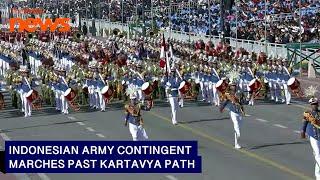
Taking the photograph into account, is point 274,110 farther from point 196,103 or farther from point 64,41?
point 64,41

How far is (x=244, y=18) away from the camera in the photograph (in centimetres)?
7000

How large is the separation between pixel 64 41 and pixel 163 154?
37433 mm

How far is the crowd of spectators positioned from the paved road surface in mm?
14695

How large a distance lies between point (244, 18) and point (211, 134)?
1653 inches

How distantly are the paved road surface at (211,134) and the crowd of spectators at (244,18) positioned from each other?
14695 millimetres

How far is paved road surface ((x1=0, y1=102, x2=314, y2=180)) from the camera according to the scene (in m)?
22.5

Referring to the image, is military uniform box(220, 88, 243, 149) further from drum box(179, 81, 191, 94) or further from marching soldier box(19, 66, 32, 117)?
marching soldier box(19, 66, 32, 117)

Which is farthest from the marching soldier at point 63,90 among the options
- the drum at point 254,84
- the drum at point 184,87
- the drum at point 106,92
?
the drum at point 254,84

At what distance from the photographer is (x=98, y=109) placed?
36.8m

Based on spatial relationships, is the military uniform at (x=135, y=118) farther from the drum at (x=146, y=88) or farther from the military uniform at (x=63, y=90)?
the military uniform at (x=63, y=90)

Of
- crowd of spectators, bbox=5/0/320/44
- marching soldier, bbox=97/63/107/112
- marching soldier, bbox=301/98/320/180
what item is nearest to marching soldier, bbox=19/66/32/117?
marching soldier, bbox=97/63/107/112

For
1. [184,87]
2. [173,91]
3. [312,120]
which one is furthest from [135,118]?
[184,87]

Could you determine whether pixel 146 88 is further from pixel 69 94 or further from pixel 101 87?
pixel 69 94

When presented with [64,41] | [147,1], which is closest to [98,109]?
[64,41]
